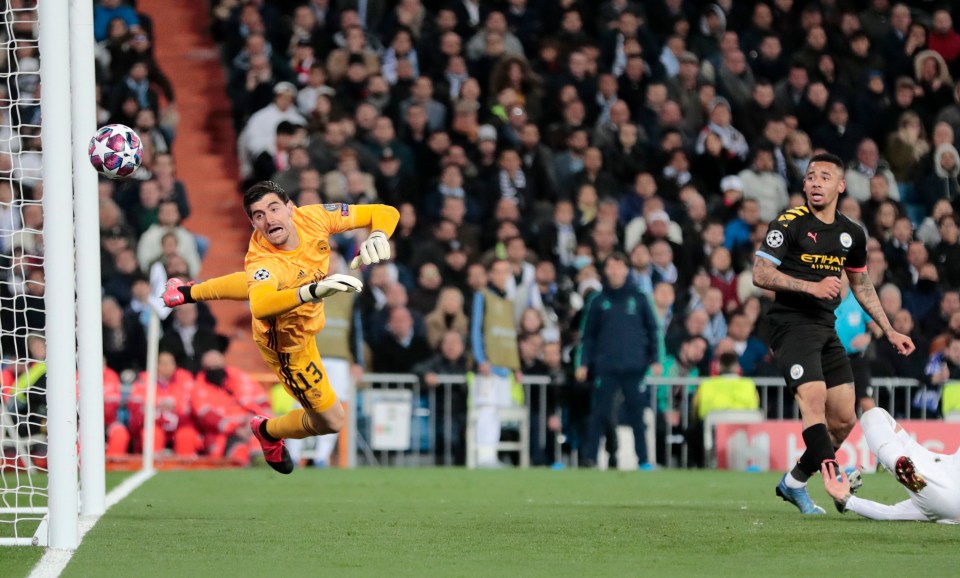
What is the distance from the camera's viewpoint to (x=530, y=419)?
1798cm

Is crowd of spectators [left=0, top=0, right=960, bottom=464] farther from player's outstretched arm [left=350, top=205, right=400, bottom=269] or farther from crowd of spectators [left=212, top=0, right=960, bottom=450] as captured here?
player's outstretched arm [left=350, top=205, right=400, bottom=269]

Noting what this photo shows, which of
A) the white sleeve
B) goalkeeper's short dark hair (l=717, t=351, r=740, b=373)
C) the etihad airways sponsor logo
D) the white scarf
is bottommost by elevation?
the white sleeve

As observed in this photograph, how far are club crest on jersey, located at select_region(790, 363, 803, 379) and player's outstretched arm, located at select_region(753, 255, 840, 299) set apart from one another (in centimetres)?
47

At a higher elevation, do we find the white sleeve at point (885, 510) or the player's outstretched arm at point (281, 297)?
the player's outstretched arm at point (281, 297)

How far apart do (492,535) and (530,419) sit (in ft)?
32.5

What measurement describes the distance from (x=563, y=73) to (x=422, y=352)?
531 cm

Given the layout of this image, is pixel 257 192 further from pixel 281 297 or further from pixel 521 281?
pixel 521 281

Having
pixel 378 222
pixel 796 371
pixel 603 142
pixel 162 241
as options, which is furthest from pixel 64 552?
pixel 603 142

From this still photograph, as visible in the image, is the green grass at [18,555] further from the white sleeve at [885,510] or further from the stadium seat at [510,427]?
the stadium seat at [510,427]

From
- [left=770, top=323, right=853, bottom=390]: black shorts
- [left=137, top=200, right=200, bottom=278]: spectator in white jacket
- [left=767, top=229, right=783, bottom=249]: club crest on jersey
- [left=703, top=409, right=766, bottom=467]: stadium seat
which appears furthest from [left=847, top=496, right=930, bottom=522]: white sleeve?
[left=137, top=200, right=200, bottom=278]: spectator in white jacket

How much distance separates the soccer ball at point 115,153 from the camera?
888 cm

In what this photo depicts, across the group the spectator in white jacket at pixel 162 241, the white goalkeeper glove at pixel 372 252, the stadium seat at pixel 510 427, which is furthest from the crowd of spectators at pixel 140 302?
the white goalkeeper glove at pixel 372 252

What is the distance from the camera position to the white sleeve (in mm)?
8719

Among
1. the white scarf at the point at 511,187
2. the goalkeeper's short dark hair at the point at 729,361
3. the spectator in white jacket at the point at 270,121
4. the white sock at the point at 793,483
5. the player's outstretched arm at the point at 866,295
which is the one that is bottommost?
the white sock at the point at 793,483
